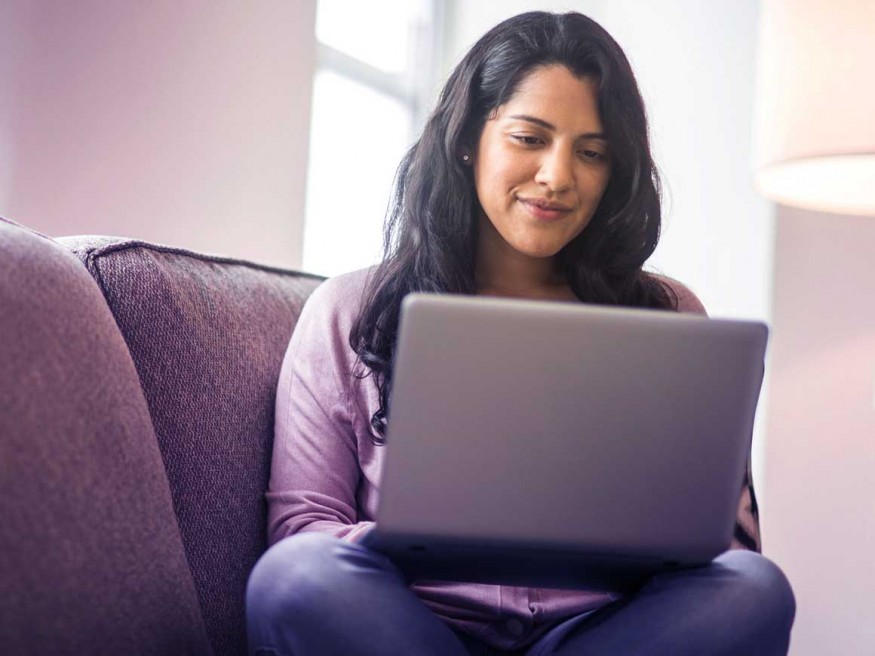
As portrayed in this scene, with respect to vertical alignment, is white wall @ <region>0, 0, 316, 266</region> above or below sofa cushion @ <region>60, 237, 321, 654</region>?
above

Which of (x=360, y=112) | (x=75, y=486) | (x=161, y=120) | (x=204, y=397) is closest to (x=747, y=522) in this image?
(x=204, y=397)

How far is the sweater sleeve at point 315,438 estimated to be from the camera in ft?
3.62

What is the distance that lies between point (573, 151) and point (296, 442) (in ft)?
1.67

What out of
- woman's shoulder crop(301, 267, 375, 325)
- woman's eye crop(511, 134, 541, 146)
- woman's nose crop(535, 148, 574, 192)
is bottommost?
woman's shoulder crop(301, 267, 375, 325)

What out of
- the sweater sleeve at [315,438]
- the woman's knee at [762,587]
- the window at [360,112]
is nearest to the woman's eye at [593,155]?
the sweater sleeve at [315,438]

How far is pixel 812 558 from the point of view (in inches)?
79.9

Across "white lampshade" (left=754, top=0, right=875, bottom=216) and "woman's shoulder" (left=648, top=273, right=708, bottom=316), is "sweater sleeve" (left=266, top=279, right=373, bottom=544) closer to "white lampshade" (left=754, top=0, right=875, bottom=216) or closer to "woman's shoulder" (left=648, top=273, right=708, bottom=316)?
"woman's shoulder" (left=648, top=273, right=708, bottom=316)

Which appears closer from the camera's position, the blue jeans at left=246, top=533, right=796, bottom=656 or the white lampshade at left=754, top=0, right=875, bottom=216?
the blue jeans at left=246, top=533, right=796, bottom=656

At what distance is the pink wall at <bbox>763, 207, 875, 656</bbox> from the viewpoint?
1.98 meters

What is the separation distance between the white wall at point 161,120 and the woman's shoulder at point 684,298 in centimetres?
91

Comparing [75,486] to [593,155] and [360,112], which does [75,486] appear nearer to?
[593,155]

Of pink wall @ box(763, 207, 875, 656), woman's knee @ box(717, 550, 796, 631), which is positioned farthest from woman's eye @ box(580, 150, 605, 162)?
pink wall @ box(763, 207, 875, 656)

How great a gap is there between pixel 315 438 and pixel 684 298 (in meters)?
0.55

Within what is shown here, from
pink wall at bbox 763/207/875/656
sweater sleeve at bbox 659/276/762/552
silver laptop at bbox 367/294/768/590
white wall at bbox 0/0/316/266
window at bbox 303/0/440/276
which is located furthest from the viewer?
window at bbox 303/0/440/276
